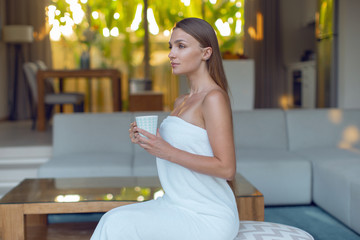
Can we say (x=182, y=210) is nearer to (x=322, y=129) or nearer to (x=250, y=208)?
(x=250, y=208)

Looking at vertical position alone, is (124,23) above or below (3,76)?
above

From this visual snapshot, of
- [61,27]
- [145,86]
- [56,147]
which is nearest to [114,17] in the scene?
[61,27]

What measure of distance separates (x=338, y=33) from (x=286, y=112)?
2389mm

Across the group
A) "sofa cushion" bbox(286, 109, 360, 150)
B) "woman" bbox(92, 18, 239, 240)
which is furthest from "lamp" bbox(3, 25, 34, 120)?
"woman" bbox(92, 18, 239, 240)

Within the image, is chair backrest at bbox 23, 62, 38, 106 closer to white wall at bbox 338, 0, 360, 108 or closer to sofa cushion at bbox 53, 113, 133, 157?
sofa cushion at bbox 53, 113, 133, 157

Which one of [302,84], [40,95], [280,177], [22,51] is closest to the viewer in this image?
[280,177]

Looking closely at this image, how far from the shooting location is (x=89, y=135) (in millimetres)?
3613

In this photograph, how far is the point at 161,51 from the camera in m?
9.80

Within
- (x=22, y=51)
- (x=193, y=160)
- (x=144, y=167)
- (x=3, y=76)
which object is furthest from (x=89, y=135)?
(x=22, y=51)

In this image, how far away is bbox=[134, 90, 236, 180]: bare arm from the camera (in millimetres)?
1321

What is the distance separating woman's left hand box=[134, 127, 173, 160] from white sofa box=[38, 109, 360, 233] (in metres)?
1.60

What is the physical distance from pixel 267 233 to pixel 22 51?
6.83m

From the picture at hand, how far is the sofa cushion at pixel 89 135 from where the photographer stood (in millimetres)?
3586

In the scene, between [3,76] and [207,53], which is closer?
[207,53]
